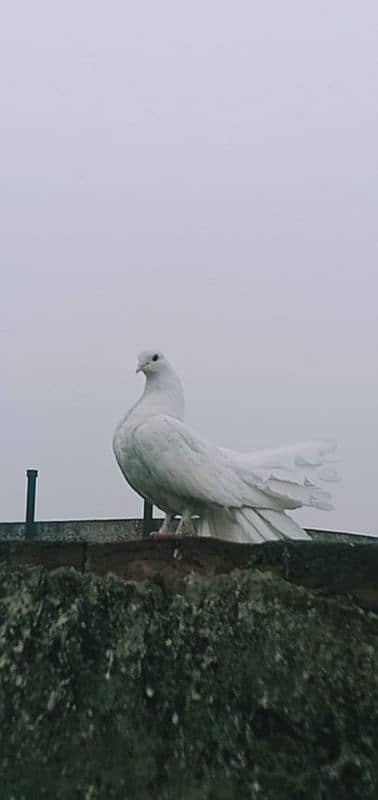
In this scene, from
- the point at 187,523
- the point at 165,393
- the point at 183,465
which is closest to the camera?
→ the point at 183,465

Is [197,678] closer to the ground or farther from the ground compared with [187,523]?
closer to the ground

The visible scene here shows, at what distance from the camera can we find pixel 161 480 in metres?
5.00

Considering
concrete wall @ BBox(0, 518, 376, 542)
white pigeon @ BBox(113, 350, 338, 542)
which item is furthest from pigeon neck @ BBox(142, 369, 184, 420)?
concrete wall @ BBox(0, 518, 376, 542)

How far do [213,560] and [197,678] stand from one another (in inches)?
13.9

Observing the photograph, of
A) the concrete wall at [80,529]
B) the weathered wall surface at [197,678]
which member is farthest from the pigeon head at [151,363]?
the concrete wall at [80,529]

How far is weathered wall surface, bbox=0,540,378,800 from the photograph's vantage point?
2562mm

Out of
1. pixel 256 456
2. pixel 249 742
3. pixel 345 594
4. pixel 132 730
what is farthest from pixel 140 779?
pixel 256 456

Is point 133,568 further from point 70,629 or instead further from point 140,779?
point 140,779

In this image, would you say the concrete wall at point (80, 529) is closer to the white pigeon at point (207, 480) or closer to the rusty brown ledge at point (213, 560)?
the white pigeon at point (207, 480)

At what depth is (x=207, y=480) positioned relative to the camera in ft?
16.4

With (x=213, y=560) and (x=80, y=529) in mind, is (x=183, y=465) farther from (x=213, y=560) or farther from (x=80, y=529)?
(x=80, y=529)

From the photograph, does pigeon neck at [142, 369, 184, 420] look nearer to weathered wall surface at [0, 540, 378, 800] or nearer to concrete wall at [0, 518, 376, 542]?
weathered wall surface at [0, 540, 378, 800]

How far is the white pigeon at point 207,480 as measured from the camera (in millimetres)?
4988

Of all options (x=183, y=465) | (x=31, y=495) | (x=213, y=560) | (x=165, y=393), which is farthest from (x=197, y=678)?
(x=31, y=495)
